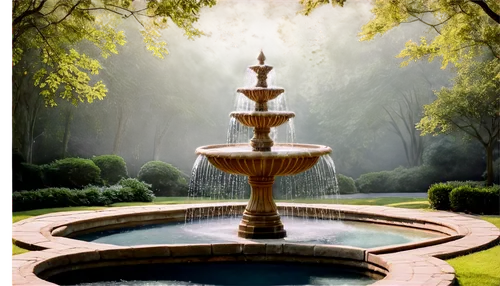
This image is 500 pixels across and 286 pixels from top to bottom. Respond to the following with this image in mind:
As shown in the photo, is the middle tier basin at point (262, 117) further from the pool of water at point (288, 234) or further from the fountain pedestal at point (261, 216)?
the pool of water at point (288, 234)

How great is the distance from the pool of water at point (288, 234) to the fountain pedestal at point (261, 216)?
0.92 ft

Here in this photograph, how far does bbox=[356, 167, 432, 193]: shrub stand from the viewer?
32.1m

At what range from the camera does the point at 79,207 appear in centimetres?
1650

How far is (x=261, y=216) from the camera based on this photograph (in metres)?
12.0

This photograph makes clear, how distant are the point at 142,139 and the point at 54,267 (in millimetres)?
24543

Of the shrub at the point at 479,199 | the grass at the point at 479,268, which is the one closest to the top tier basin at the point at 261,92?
the grass at the point at 479,268

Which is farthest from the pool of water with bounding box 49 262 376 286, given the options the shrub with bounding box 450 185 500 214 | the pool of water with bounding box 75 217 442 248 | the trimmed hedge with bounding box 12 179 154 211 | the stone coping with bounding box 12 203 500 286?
the trimmed hedge with bounding box 12 179 154 211

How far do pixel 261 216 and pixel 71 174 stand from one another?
10862 mm

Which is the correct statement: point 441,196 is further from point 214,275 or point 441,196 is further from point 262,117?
point 214,275

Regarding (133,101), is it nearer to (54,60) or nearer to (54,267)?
(54,60)

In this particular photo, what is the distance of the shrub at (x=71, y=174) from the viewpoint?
20.6 meters

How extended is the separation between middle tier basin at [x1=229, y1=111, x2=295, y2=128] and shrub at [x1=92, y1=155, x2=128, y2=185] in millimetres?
12172

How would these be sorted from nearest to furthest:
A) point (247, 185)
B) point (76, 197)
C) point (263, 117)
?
point (263, 117) < point (76, 197) < point (247, 185)

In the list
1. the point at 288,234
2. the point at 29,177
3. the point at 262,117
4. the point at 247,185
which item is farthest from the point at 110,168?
the point at 262,117
